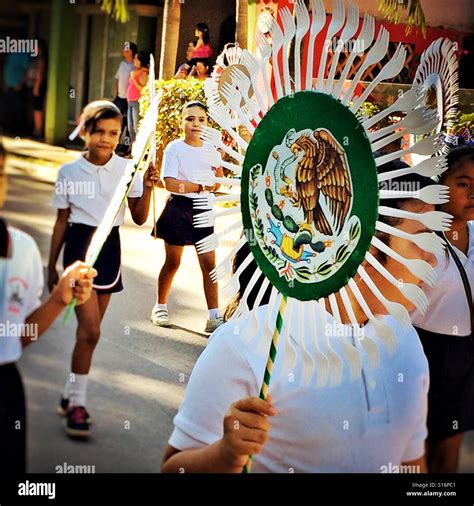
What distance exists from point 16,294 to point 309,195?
912 mm

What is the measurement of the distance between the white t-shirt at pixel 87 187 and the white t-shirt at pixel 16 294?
0.17m

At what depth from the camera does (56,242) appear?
2.89 m

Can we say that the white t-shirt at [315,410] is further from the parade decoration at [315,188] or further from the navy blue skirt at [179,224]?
the navy blue skirt at [179,224]

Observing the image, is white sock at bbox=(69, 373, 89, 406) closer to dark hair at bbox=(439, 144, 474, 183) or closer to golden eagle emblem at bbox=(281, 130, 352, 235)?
golden eagle emblem at bbox=(281, 130, 352, 235)

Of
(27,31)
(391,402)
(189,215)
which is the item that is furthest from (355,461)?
(27,31)

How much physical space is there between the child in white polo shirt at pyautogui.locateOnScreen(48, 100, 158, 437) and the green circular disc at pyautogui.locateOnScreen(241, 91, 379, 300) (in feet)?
1.32

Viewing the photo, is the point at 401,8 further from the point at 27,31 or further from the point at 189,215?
the point at 27,31

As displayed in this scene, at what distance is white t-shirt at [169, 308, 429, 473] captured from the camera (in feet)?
8.01

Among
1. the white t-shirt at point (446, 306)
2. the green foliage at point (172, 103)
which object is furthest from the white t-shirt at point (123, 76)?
the white t-shirt at point (446, 306)

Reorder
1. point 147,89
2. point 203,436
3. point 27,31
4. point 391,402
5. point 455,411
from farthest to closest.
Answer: point 455,411
point 147,89
point 27,31
point 391,402
point 203,436

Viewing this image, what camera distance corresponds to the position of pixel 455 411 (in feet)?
11.6

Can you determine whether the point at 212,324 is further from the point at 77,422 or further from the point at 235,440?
the point at 235,440

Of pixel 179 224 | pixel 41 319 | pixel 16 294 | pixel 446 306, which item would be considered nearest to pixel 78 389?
pixel 41 319
